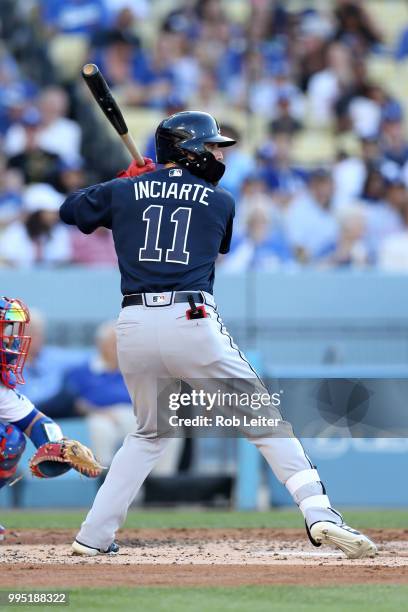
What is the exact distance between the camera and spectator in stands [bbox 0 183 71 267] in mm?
12180

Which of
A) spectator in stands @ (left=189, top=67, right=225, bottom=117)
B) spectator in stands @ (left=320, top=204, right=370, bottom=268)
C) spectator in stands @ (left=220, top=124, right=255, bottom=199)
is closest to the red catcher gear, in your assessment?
spectator in stands @ (left=320, top=204, right=370, bottom=268)

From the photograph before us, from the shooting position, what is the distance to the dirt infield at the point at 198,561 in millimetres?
4883

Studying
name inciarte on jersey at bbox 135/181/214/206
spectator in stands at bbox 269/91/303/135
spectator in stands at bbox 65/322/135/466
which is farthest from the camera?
spectator in stands at bbox 269/91/303/135

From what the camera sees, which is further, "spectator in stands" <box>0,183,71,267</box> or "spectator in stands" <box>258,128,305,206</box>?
"spectator in stands" <box>258,128,305,206</box>

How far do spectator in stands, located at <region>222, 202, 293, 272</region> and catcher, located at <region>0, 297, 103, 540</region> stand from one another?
6.15 m

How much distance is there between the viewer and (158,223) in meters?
5.45

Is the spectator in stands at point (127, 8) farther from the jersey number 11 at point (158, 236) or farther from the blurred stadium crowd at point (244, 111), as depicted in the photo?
the jersey number 11 at point (158, 236)

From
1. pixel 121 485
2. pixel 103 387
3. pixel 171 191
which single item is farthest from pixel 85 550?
pixel 103 387

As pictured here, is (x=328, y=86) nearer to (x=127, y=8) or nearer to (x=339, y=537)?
(x=127, y=8)

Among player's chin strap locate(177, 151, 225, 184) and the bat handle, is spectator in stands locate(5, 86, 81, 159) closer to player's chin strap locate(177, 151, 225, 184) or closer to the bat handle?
the bat handle

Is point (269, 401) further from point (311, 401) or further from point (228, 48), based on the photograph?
point (228, 48)

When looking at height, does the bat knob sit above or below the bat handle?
above

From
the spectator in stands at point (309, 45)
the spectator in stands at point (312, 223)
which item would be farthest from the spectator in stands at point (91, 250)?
the spectator in stands at point (309, 45)

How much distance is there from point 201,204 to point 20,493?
572cm
